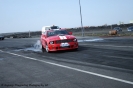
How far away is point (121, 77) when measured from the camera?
5.16 meters

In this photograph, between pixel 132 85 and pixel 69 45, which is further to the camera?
pixel 69 45

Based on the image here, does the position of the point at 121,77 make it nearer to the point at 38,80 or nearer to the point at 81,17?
the point at 38,80

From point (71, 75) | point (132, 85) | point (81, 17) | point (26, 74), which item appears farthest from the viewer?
point (81, 17)

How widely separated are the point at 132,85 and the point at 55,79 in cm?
209

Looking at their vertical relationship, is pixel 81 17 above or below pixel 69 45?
above

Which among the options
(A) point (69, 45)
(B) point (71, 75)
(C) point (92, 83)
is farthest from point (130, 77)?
(A) point (69, 45)

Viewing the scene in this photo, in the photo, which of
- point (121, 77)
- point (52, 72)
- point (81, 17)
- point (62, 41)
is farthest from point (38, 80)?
point (81, 17)

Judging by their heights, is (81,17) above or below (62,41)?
above

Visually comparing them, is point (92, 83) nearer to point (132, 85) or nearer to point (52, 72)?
point (132, 85)

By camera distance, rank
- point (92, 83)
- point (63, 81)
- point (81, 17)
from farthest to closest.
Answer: point (81, 17)
point (63, 81)
point (92, 83)

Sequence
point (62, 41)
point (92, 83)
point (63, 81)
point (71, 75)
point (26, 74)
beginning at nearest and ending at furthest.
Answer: point (92, 83), point (63, 81), point (71, 75), point (26, 74), point (62, 41)

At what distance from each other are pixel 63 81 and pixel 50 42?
20.8ft

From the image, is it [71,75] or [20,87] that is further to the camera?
[71,75]

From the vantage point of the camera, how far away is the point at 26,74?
6.38 metres
